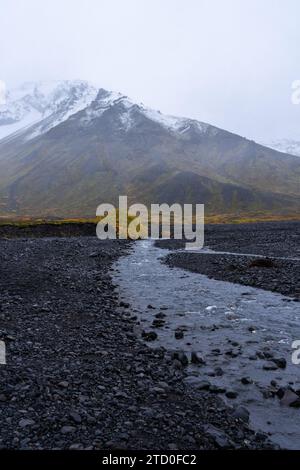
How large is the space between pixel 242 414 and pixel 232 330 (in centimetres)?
812

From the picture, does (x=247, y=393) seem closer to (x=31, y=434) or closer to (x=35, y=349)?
(x=31, y=434)

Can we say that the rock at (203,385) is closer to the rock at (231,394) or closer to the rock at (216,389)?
the rock at (216,389)

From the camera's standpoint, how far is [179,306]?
24.4 m

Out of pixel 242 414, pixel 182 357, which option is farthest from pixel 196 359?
pixel 242 414

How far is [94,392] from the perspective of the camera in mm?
12117

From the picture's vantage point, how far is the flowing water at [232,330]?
1218 centimetres

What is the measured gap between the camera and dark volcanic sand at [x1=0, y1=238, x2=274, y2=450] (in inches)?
391

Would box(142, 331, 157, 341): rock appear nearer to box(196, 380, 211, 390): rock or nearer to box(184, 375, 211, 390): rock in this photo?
box(184, 375, 211, 390): rock

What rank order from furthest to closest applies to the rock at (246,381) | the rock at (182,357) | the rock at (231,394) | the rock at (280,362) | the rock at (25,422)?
the rock at (182,357), the rock at (280,362), the rock at (246,381), the rock at (231,394), the rock at (25,422)

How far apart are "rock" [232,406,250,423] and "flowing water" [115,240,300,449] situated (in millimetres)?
172

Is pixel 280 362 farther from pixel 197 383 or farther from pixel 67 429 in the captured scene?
pixel 67 429

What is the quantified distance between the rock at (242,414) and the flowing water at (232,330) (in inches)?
6.8

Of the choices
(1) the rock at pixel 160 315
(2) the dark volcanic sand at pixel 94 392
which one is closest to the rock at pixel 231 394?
(2) the dark volcanic sand at pixel 94 392
